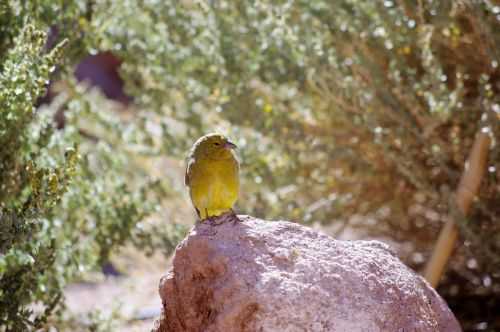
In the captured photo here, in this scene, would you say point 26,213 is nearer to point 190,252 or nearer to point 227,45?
point 190,252

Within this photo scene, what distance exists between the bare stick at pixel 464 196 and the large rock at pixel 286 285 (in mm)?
1333

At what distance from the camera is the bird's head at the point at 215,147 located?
9.34 ft

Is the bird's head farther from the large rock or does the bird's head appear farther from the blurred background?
the blurred background

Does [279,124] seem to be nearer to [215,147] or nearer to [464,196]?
[464,196]

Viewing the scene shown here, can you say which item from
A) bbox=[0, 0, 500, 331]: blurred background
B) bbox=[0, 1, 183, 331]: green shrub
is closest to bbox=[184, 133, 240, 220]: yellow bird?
bbox=[0, 1, 183, 331]: green shrub

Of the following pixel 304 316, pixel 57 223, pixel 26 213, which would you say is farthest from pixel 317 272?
pixel 57 223

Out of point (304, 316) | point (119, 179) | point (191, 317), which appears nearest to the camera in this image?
point (304, 316)

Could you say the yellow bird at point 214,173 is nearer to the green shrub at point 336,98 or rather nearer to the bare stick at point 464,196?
the green shrub at point 336,98

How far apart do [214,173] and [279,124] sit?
1.69 metres

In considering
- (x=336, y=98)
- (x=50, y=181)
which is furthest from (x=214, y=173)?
(x=336, y=98)

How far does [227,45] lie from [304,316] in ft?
8.30

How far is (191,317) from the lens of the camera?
2.43 metres

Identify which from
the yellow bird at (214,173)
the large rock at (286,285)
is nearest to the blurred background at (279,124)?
the yellow bird at (214,173)

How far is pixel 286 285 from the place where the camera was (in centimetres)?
225
